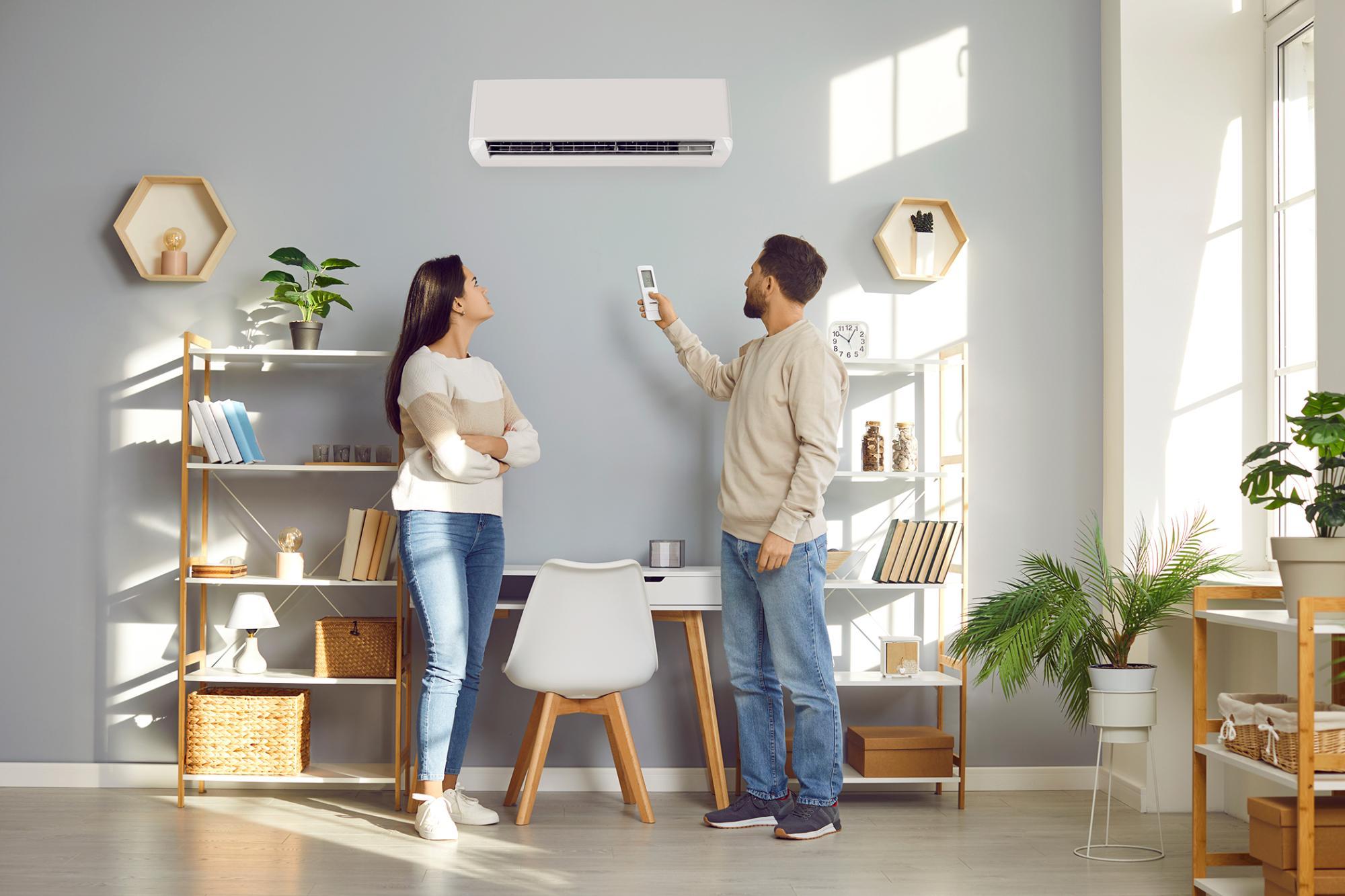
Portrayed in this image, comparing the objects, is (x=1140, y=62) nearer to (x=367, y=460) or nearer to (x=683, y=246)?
(x=683, y=246)

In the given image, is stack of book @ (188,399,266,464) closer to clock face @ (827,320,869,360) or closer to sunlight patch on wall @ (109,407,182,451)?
sunlight patch on wall @ (109,407,182,451)

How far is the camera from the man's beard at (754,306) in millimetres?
3090

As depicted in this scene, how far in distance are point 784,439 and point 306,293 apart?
163 cm

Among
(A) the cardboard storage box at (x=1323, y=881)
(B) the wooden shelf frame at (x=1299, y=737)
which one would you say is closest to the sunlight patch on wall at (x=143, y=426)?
(B) the wooden shelf frame at (x=1299, y=737)

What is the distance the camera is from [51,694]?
138 inches

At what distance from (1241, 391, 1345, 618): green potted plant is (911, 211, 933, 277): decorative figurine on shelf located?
1.47 meters

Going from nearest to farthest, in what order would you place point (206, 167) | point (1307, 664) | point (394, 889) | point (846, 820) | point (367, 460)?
point (1307, 664), point (394, 889), point (846, 820), point (367, 460), point (206, 167)

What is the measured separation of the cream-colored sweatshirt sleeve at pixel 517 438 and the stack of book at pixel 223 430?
2.60 feet

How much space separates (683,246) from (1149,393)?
5.26 ft

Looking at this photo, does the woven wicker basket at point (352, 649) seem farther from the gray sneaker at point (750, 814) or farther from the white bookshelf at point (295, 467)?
the gray sneaker at point (750, 814)

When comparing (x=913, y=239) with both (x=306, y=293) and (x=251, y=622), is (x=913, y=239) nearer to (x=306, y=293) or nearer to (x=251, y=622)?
(x=306, y=293)

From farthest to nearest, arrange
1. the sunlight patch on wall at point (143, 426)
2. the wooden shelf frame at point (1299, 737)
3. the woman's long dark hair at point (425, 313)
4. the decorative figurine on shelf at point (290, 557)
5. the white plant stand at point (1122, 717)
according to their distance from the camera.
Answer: the sunlight patch on wall at point (143, 426) → the decorative figurine on shelf at point (290, 557) → the woman's long dark hair at point (425, 313) → the white plant stand at point (1122, 717) → the wooden shelf frame at point (1299, 737)

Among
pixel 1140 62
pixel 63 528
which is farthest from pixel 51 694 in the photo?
pixel 1140 62

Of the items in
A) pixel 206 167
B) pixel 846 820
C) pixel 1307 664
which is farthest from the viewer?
pixel 206 167
